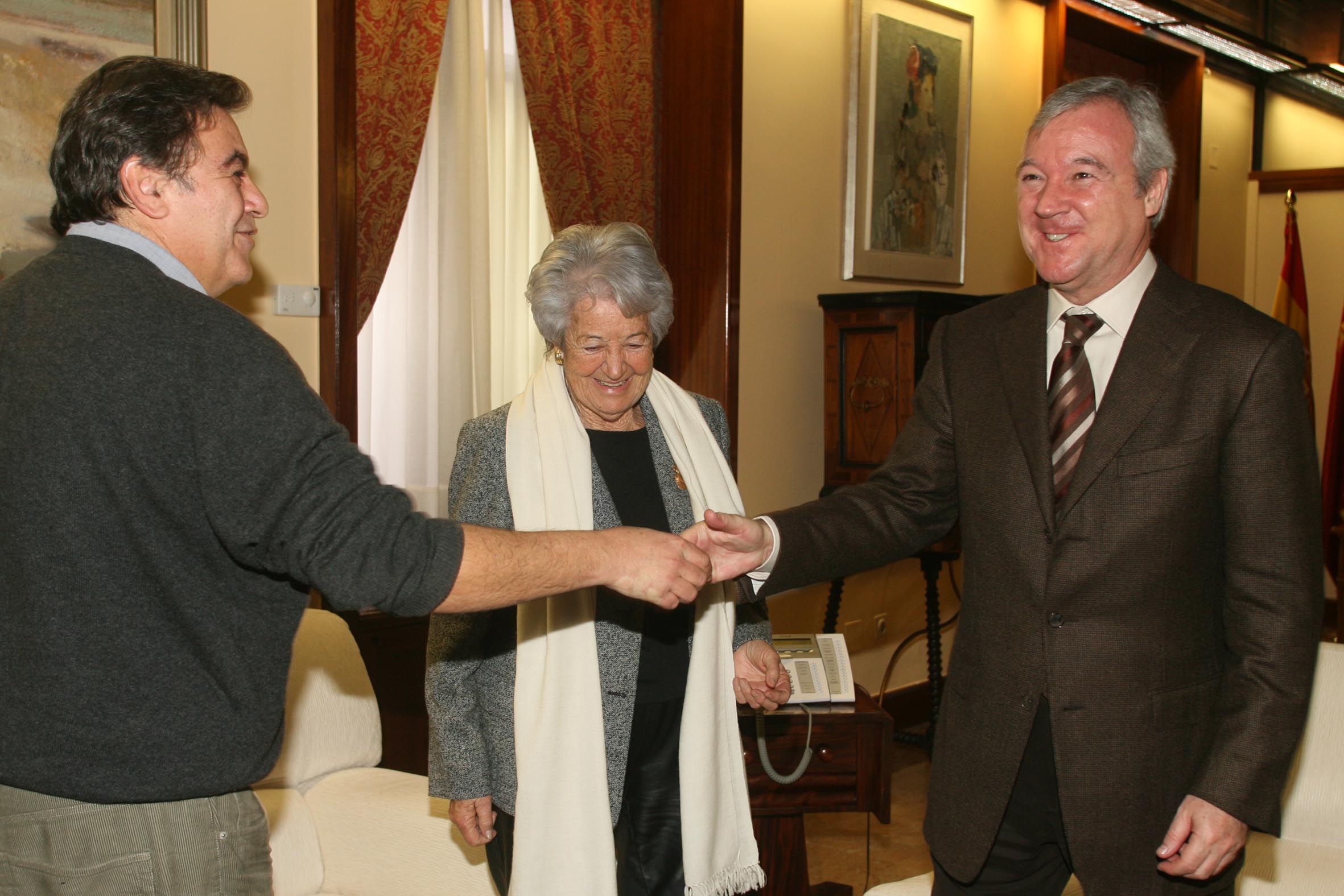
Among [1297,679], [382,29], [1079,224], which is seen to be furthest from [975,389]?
[382,29]

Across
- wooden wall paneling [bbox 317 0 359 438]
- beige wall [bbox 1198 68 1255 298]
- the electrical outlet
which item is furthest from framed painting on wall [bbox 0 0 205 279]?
beige wall [bbox 1198 68 1255 298]

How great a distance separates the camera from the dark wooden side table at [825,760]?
2.79 m

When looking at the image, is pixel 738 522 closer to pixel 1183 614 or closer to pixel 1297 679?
pixel 1183 614

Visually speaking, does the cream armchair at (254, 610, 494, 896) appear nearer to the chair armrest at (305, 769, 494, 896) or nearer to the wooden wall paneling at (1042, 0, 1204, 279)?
the chair armrest at (305, 769, 494, 896)

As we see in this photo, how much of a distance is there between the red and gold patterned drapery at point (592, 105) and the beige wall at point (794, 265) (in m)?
0.41

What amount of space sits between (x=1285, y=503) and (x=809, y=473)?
11.3 feet

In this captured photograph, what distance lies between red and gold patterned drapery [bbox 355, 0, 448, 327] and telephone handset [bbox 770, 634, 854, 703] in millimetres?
1738

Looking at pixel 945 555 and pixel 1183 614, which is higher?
pixel 1183 614

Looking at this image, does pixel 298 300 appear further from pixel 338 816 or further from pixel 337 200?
pixel 338 816

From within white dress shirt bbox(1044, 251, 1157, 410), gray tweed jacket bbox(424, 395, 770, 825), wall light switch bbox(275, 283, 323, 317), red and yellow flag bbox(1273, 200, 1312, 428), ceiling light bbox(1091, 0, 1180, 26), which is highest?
ceiling light bbox(1091, 0, 1180, 26)

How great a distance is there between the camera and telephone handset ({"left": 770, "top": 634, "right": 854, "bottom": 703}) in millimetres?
2846

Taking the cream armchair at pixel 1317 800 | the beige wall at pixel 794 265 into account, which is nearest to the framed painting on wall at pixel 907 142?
the beige wall at pixel 794 265

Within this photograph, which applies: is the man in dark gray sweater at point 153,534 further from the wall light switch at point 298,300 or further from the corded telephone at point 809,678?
the wall light switch at point 298,300

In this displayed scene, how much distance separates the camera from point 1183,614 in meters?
1.67
